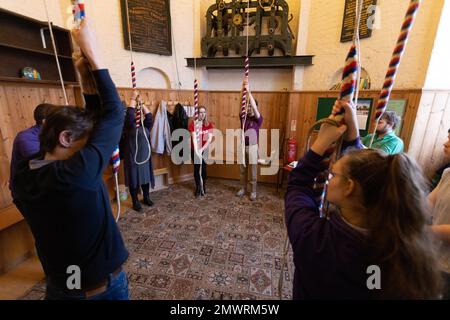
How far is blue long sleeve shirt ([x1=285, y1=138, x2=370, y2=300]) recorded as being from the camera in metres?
0.53

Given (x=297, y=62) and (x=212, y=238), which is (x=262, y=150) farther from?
(x=212, y=238)

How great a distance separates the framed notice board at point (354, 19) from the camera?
2.82m

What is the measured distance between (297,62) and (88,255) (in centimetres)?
361

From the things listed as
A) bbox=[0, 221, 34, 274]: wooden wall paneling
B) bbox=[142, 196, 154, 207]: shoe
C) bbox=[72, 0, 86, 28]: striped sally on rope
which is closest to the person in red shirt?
bbox=[142, 196, 154, 207]: shoe

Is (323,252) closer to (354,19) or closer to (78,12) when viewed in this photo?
(78,12)

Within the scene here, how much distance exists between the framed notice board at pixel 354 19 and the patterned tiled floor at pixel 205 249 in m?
2.60

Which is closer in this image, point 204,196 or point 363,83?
point 363,83

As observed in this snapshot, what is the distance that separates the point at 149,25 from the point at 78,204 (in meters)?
3.48

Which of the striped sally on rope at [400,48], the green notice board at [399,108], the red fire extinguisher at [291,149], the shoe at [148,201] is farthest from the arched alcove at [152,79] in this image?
the striped sally on rope at [400,48]

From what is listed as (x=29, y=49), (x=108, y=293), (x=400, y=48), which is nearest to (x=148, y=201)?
(x=29, y=49)

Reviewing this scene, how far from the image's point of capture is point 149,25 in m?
3.26

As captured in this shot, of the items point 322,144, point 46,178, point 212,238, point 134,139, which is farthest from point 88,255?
point 134,139

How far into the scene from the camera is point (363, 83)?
3.03 meters

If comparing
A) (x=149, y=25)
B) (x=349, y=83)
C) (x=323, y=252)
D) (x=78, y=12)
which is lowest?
(x=323, y=252)
